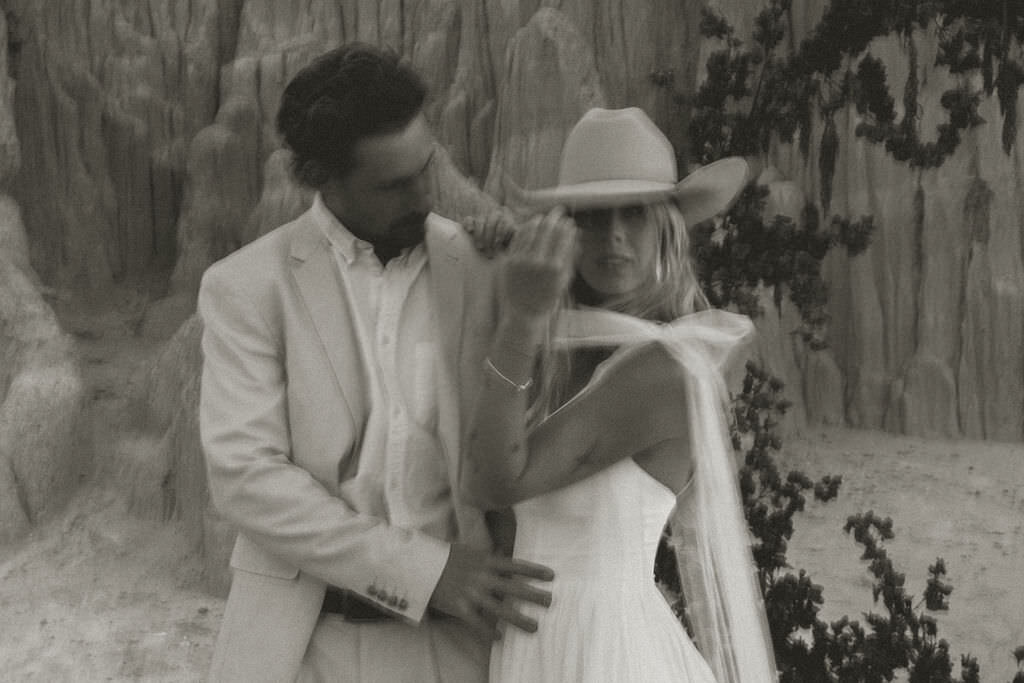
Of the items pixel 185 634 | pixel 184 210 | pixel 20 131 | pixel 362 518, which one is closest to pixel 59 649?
pixel 185 634

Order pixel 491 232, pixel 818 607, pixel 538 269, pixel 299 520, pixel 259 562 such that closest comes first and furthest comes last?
pixel 538 269 < pixel 299 520 < pixel 259 562 < pixel 491 232 < pixel 818 607

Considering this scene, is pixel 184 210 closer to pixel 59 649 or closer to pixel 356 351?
pixel 59 649

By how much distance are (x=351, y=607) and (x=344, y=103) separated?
80 centimetres

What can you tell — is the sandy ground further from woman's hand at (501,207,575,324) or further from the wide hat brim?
woman's hand at (501,207,575,324)

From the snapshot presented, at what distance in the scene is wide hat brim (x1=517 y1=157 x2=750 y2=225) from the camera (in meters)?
1.97

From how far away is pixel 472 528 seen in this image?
2.00 meters

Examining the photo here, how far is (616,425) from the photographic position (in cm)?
190

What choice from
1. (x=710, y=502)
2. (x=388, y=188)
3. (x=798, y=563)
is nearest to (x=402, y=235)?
(x=388, y=188)

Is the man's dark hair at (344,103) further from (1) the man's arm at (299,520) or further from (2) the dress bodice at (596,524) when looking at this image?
(2) the dress bodice at (596,524)

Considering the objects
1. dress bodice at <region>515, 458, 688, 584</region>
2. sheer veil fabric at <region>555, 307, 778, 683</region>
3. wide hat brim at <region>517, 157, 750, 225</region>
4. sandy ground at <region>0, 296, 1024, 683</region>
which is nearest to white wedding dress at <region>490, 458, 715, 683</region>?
dress bodice at <region>515, 458, 688, 584</region>

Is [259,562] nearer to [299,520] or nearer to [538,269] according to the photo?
[299,520]

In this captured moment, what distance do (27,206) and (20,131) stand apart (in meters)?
0.43

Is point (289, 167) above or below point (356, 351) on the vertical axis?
above

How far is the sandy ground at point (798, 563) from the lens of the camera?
5332 mm
